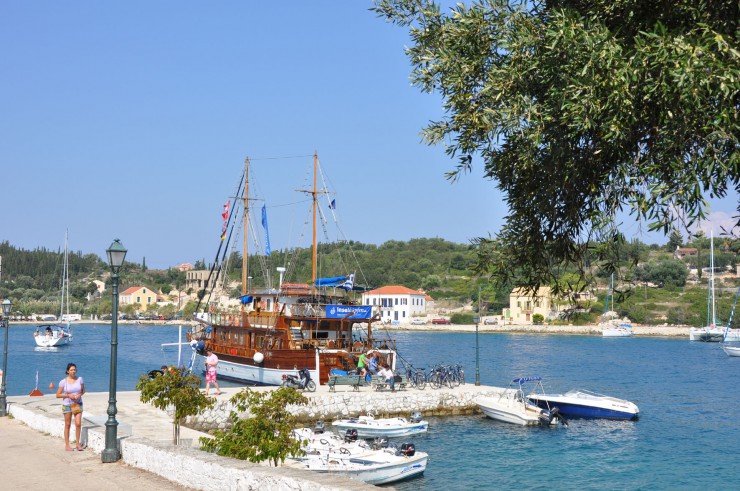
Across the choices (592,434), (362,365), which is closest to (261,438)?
(362,365)

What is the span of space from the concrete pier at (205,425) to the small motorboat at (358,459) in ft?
9.43

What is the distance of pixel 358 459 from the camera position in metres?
20.5

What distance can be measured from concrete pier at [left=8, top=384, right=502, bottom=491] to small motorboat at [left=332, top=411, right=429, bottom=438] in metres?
2.29

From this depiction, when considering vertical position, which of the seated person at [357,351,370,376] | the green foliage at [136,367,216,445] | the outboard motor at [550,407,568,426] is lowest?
the outboard motor at [550,407,568,426]

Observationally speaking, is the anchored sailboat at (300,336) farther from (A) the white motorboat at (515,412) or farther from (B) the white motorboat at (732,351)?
(B) the white motorboat at (732,351)

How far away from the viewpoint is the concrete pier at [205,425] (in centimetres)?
900

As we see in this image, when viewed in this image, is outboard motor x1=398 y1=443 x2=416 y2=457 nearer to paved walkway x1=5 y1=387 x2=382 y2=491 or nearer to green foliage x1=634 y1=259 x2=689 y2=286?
paved walkway x1=5 y1=387 x2=382 y2=491

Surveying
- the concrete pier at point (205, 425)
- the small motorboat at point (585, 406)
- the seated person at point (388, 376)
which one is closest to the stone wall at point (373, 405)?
the concrete pier at point (205, 425)

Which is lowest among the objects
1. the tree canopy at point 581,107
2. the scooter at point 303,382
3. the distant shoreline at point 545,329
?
the distant shoreline at point 545,329

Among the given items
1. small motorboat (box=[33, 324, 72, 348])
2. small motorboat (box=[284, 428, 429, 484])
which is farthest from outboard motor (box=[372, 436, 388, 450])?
small motorboat (box=[33, 324, 72, 348])

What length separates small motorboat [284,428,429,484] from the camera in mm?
19625

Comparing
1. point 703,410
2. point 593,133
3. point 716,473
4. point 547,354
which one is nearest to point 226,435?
point 593,133

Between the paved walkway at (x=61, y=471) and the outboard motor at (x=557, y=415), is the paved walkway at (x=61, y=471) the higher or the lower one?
the higher one

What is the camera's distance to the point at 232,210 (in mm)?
54094
